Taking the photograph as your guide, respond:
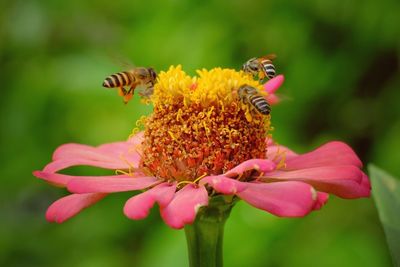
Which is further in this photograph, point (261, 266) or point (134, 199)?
point (261, 266)

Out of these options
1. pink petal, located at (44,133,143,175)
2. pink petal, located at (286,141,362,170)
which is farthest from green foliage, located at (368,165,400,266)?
pink petal, located at (44,133,143,175)

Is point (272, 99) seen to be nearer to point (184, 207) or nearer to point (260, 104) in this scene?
point (260, 104)

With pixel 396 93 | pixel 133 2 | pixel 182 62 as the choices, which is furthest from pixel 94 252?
pixel 396 93

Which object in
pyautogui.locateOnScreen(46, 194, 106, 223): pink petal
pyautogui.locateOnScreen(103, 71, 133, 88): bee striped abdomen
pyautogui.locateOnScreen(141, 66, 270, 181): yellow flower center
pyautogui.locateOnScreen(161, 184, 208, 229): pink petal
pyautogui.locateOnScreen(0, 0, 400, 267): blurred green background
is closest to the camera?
pyautogui.locateOnScreen(161, 184, 208, 229): pink petal

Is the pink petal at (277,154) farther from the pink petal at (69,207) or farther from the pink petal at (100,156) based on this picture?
the pink petal at (69,207)

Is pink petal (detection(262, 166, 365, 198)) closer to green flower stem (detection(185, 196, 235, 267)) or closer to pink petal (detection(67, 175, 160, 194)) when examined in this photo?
green flower stem (detection(185, 196, 235, 267))

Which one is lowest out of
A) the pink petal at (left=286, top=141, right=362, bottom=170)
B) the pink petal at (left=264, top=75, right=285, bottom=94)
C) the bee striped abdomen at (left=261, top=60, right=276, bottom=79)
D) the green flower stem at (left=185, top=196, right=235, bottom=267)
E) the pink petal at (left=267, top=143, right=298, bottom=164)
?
the green flower stem at (left=185, top=196, right=235, bottom=267)

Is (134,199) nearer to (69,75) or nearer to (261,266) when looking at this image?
(261,266)
